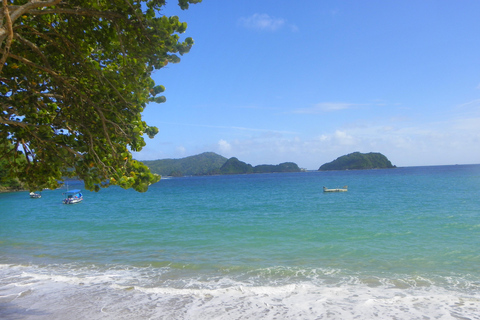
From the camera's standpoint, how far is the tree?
5.76 meters

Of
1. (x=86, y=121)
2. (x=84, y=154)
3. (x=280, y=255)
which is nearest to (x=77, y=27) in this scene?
(x=86, y=121)

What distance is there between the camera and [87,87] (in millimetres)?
6707

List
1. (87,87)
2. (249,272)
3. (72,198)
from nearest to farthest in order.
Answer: (87,87) → (249,272) → (72,198)

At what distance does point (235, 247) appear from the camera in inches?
608

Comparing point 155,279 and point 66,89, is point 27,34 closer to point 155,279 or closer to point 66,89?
point 66,89

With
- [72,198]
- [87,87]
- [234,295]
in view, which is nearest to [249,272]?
[234,295]

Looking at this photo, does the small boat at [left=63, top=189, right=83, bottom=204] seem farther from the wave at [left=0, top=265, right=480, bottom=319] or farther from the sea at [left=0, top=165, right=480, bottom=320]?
the wave at [left=0, top=265, right=480, bottom=319]

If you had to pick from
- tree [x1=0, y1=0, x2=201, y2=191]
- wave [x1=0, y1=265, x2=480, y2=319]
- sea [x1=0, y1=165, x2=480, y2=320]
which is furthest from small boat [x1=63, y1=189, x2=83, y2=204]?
tree [x1=0, y1=0, x2=201, y2=191]

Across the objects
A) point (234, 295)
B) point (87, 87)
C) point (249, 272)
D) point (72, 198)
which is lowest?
point (72, 198)

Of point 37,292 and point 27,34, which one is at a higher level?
point 27,34

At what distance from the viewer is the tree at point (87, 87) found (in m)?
5.76

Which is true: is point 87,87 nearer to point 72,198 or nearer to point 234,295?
point 234,295

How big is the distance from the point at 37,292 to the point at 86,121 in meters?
5.63

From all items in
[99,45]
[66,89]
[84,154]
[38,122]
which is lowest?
[84,154]
